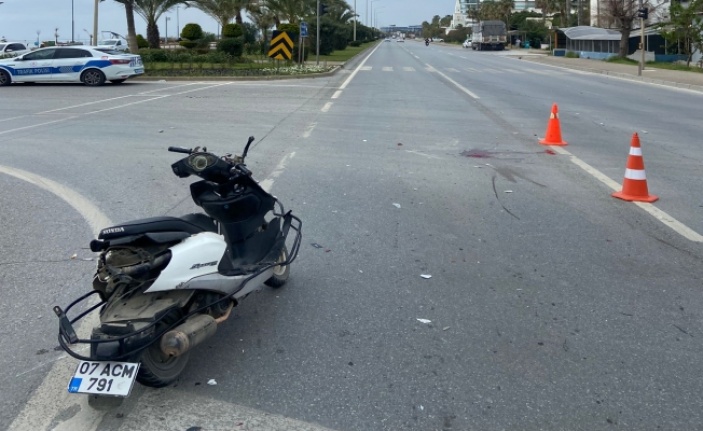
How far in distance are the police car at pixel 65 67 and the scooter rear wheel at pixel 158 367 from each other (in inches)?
966

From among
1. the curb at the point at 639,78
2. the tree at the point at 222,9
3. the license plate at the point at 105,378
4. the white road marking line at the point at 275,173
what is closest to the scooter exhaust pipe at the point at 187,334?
the license plate at the point at 105,378

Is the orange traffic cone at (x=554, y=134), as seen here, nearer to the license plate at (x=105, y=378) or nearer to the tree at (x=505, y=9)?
the license plate at (x=105, y=378)

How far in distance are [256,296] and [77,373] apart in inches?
76.0

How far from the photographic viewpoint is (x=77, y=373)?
3.72 meters

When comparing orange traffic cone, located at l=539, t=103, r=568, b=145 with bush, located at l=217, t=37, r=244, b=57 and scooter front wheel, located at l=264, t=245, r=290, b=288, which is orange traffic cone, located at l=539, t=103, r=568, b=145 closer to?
scooter front wheel, located at l=264, t=245, r=290, b=288

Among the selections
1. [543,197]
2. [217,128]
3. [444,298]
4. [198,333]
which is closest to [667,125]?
[543,197]

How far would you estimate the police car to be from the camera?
26.5 meters

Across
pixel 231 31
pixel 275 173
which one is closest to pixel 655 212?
pixel 275 173

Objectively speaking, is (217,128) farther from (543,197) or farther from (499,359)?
(499,359)

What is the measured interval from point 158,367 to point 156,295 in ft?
1.29

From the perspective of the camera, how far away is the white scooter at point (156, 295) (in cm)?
371

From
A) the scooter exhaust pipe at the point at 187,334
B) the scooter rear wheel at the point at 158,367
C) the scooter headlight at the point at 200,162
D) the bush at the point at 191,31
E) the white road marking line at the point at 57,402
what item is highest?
the bush at the point at 191,31

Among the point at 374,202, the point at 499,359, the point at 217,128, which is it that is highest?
the point at 217,128

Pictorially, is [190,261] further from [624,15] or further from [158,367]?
[624,15]
